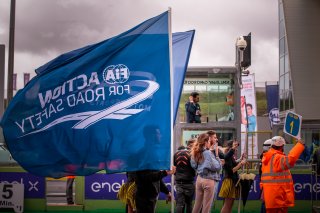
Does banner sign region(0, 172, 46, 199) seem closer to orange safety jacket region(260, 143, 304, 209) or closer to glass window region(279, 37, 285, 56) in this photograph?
orange safety jacket region(260, 143, 304, 209)

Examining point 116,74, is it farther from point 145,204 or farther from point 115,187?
point 115,187

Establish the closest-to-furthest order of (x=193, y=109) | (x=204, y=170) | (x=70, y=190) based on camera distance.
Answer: (x=204, y=170) < (x=70, y=190) < (x=193, y=109)

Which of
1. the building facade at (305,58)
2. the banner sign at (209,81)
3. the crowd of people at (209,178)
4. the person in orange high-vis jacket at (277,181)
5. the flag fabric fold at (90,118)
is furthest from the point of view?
the building facade at (305,58)

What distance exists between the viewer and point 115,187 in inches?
750

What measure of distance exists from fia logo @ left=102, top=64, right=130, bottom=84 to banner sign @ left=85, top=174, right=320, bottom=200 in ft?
32.7

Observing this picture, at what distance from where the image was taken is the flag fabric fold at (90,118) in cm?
902

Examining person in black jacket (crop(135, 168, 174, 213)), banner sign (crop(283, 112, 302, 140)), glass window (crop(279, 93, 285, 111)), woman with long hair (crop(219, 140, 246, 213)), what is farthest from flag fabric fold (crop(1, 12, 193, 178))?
glass window (crop(279, 93, 285, 111))

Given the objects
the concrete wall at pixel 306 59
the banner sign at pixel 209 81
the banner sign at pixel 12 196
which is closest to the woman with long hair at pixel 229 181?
the banner sign at pixel 12 196

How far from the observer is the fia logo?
30.2ft

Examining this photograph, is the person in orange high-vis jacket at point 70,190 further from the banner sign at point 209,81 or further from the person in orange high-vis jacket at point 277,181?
the person in orange high-vis jacket at point 277,181

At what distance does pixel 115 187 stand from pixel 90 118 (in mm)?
10180

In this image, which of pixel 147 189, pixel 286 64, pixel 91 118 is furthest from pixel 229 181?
pixel 286 64

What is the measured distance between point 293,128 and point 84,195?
8.68 m

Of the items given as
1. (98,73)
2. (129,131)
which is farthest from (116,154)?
(98,73)
